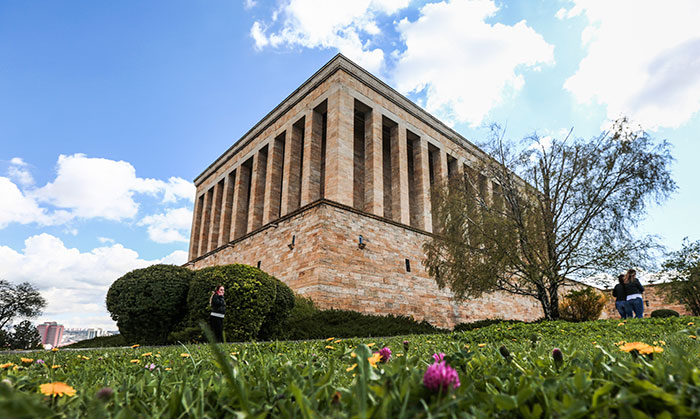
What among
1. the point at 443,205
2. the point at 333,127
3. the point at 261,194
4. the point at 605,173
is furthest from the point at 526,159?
the point at 261,194

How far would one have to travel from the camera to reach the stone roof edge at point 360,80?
20.3 meters

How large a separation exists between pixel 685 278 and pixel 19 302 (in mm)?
48831

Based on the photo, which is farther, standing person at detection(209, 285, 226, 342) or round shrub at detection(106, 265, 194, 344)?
round shrub at detection(106, 265, 194, 344)

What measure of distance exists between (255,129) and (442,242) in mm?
17716

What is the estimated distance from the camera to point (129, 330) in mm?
10508

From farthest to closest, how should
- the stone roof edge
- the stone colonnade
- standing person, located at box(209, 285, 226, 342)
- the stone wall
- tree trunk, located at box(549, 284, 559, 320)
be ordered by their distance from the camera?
the stone roof edge, the stone colonnade, the stone wall, tree trunk, located at box(549, 284, 559, 320), standing person, located at box(209, 285, 226, 342)

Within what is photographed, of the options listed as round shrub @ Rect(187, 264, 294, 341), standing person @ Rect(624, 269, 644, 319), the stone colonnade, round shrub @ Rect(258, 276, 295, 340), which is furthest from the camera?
the stone colonnade

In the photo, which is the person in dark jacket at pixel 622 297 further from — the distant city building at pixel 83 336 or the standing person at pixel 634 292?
the distant city building at pixel 83 336

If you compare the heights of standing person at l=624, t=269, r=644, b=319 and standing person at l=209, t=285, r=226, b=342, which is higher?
standing person at l=624, t=269, r=644, b=319

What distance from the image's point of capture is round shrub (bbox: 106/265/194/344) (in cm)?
1023

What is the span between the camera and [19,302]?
79.6 ft

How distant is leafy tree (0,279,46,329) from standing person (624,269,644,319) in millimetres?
34956

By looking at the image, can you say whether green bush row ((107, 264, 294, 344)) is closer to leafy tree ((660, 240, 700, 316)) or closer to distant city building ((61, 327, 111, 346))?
distant city building ((61, 327, 111, 346))

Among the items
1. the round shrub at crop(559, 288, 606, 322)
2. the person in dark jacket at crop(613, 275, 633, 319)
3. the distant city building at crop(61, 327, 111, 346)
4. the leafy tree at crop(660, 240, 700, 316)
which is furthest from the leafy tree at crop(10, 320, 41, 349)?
the leafy tree at crop(660, 240, 700, 316)
